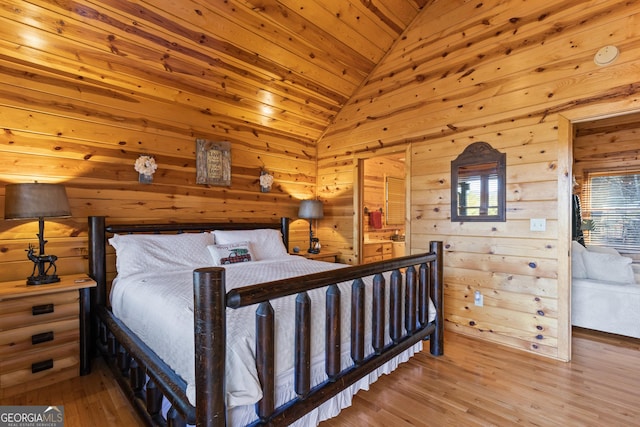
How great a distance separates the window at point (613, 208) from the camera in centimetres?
480

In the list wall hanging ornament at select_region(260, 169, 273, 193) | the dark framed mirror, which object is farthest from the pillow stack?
wall hanging ornament at select_region(260, 169, 273, 193)

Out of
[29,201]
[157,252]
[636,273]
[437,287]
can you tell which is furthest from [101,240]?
[636,273]

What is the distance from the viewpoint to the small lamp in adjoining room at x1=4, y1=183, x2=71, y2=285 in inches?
84.6

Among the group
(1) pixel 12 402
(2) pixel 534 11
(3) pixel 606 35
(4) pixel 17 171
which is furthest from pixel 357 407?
(2) pixel 534 11

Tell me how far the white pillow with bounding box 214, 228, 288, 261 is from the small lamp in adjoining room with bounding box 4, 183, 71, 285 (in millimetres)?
1329

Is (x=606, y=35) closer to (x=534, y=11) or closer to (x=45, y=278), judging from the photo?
(x=534, y=11)

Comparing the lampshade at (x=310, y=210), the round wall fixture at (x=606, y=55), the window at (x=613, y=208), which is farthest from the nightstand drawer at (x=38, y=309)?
the window at (x=613, y=208)

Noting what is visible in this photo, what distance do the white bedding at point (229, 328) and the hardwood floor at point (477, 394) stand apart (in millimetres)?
176

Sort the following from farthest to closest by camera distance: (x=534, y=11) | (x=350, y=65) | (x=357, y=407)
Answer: (x=350, y=65), (x=534, y=11), (x=357, y=407)

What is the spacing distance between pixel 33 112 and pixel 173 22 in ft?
4.46

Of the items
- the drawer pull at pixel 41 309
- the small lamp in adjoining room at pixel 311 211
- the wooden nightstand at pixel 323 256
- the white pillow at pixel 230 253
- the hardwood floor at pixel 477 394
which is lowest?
the hardwood floor at pixel 477 394

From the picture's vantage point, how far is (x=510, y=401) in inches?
77.7

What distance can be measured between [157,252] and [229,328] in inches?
66.6

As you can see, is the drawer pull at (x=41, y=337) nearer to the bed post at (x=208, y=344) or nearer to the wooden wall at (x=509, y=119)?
the bed post at (x=208, y=344)
